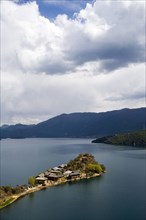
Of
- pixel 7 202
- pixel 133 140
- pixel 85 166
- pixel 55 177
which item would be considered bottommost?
pixel 7 202

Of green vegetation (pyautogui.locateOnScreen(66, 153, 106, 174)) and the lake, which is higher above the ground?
green vegetation (pyautogui.locateOnScreen(66, 153, 106, 174))

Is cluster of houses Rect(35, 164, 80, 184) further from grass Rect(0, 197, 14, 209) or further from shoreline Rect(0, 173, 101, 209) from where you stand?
grass Rect(0, 197, 14, 209)

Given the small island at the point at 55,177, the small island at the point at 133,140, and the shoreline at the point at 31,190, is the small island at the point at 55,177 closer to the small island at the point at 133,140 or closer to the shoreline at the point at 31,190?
the shoreline at the point at 31,190

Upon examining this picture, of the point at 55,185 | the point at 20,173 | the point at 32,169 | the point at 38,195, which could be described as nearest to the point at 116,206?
the point at 38,195

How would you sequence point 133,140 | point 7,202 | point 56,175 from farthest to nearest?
point 133,140
point 56,175
point 7,202

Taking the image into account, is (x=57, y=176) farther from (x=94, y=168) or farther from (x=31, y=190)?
(x=94, y=168)

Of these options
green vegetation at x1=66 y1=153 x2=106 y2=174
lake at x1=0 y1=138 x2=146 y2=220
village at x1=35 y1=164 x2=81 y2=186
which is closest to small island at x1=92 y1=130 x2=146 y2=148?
green vegetation at x1=66 y1=153 x2=106 y2=174

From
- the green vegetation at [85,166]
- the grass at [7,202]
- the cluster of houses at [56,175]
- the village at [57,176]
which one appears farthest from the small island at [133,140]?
the grass at [7,202]

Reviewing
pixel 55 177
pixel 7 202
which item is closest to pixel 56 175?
pixel 55 177
